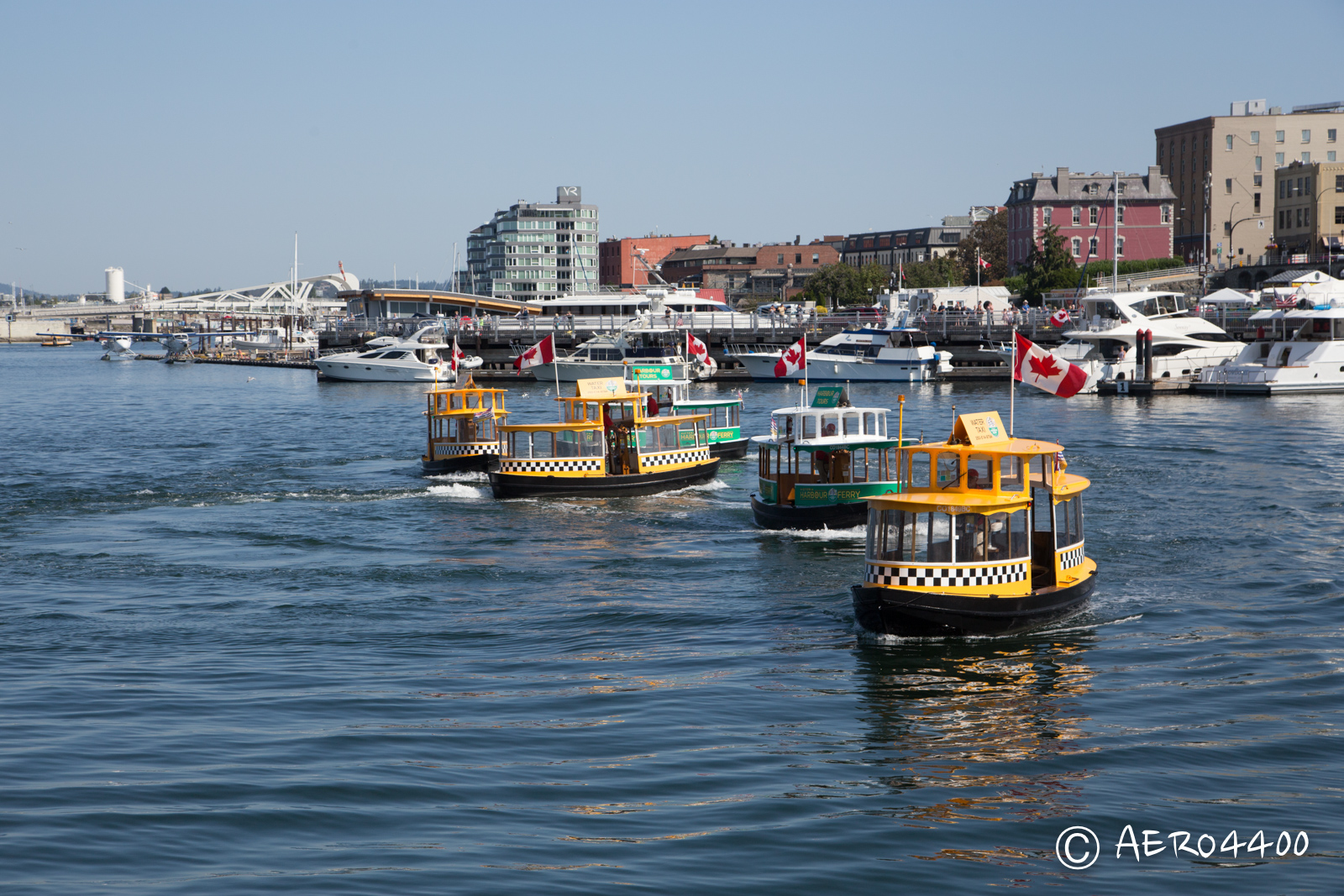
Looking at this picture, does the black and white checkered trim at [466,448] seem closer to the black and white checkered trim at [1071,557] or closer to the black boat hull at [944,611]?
the black boat hull at [944,611]

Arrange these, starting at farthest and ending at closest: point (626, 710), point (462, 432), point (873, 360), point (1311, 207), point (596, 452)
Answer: point (1311, 207) < point (873, 360) < point (462, 432) < point (596, 452) < point (626, 710)

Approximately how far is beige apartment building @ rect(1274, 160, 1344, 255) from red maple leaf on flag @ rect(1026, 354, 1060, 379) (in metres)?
109

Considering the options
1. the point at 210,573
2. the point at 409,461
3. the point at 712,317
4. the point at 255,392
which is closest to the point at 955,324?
the point at 712,317

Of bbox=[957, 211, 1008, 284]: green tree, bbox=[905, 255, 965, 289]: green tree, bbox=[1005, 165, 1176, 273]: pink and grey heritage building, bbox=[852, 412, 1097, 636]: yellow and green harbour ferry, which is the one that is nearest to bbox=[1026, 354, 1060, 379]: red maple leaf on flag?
bbox=[852, 412, 1097, 636]: yellow and green harbour ferry

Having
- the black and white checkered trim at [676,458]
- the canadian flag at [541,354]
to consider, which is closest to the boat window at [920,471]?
the black and white checkered trim at [676,458]

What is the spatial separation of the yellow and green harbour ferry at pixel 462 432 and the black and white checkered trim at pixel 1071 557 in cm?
2311

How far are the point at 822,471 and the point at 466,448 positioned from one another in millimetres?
14723

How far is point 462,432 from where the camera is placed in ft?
136

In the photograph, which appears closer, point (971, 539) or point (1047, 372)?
point (971, 539)

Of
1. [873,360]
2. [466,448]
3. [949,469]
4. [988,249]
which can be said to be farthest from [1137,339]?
[988,249]

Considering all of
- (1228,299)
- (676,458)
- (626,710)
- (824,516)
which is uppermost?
(1228,299)

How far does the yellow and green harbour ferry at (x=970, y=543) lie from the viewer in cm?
1914

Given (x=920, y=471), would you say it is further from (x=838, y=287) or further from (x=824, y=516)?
(x=838, y=287)

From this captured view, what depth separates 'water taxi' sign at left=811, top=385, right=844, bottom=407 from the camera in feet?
107
